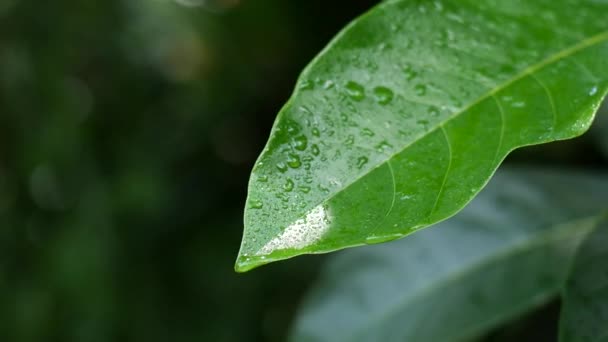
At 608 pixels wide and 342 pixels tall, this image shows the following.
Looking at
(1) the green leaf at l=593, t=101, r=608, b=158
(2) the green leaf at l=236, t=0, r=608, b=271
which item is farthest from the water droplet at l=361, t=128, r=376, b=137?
(1) the green leaf at l=593, t=101, r=608, b=158

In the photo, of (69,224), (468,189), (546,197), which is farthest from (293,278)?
(468,189)

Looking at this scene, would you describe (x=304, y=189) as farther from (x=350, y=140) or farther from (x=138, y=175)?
(x=138, y=175)

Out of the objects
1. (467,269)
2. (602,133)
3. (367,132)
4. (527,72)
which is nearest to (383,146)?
(367,132)

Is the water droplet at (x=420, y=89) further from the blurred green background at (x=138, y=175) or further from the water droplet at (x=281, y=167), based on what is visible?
the blurred green background at (x=138, y=175)

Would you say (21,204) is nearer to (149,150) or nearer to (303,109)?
(149,150)

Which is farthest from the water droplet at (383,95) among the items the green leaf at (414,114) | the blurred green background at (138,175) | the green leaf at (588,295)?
the blurred green background at (138,175)
